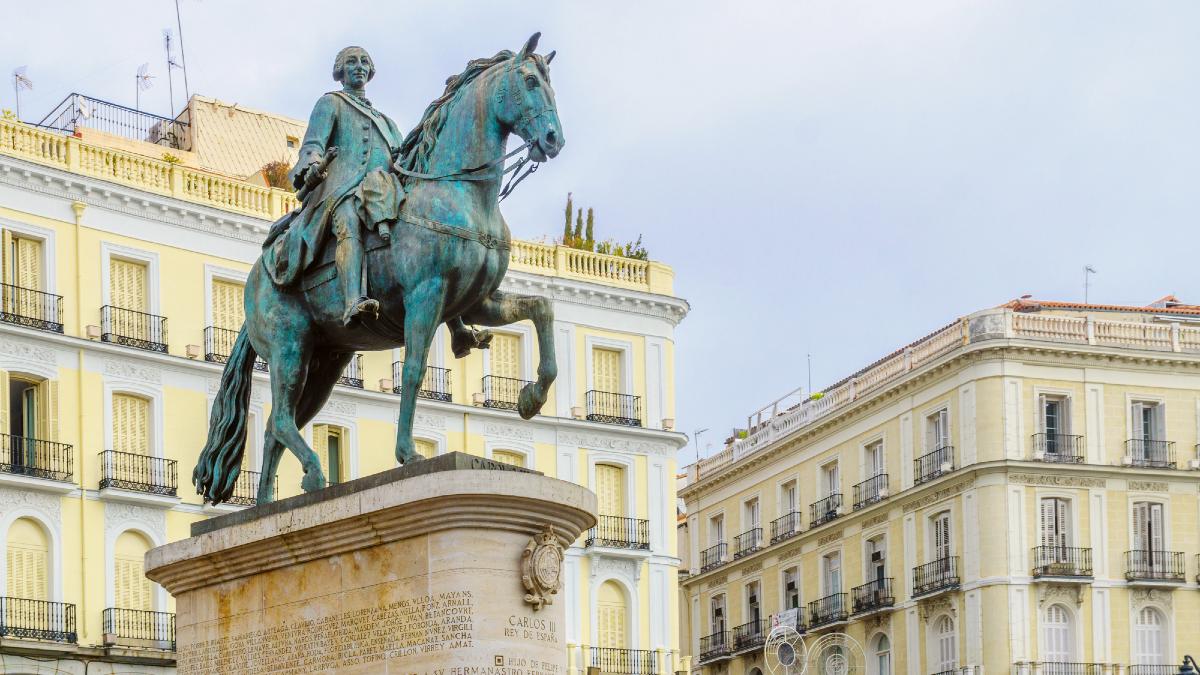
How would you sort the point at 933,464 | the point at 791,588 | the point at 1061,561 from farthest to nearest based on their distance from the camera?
the point at 791,588 < the point at 933,464 < the point at 1061,561

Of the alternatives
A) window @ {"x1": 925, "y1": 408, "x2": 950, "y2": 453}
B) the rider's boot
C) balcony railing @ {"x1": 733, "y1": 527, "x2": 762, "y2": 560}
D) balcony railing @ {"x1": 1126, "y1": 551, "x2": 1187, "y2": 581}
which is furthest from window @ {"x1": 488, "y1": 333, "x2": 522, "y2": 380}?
the rider's boot

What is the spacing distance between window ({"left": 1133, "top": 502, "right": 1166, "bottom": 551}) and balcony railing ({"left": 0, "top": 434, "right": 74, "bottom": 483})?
31466mm

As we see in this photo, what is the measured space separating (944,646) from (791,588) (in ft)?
30.4

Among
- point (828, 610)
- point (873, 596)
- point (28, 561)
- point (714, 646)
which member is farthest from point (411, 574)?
point (714, 646)

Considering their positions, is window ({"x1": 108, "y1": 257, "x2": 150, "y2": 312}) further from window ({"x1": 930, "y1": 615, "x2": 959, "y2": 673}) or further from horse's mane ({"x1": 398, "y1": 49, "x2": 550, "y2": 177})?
horse's mane ({"x1": 398, "y1": 49, "x2": 550, "y2": 177})

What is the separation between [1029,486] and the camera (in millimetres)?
64375

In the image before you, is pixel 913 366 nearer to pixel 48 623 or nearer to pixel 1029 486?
pixel 1029 486

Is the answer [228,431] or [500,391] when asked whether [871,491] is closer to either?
[500,391]

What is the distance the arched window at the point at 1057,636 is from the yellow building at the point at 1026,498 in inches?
2.2

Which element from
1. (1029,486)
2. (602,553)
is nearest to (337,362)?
(602,553)

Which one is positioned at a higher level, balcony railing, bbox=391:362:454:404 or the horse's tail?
balcony railing, bbox=391:362:454:404

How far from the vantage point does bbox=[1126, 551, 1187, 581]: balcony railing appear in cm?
6450

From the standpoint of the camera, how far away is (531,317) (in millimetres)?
16078

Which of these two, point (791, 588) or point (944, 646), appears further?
point (791, 588)
